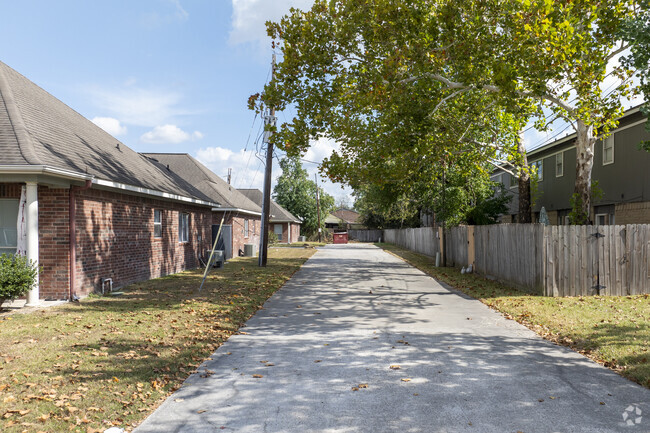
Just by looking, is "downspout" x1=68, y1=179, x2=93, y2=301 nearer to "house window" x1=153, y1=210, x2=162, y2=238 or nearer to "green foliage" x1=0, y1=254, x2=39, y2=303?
"green foliage" x1=0, y1=254, x2=39, y2=303

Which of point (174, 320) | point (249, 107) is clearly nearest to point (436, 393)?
point (174, 320)

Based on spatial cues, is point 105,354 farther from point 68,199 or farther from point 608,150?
point 608,150

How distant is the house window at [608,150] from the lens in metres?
19.6

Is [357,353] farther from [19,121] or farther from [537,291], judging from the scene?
[19,121]

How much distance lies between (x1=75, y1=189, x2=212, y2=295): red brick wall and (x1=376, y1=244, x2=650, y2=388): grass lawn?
9.85m

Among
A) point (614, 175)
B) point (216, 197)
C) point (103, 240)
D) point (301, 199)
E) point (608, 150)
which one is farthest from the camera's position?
point (301, 199)

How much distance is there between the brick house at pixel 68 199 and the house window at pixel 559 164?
1948 cm

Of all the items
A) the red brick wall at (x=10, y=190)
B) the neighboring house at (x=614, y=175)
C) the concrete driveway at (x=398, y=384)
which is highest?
the neighboring house at (x=614, y=175)

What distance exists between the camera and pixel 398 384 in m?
5.40

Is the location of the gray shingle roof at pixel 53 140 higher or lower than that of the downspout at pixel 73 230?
higher

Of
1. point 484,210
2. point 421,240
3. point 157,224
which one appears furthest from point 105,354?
point 421,240

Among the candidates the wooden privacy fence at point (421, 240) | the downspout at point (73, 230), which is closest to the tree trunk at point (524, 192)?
the wooden privacy fence at point (421, 240)

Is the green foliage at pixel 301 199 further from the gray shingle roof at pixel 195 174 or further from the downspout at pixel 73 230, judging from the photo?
the downspout at pixel 73 230

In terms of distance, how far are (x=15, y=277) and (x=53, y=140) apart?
4.07 m
